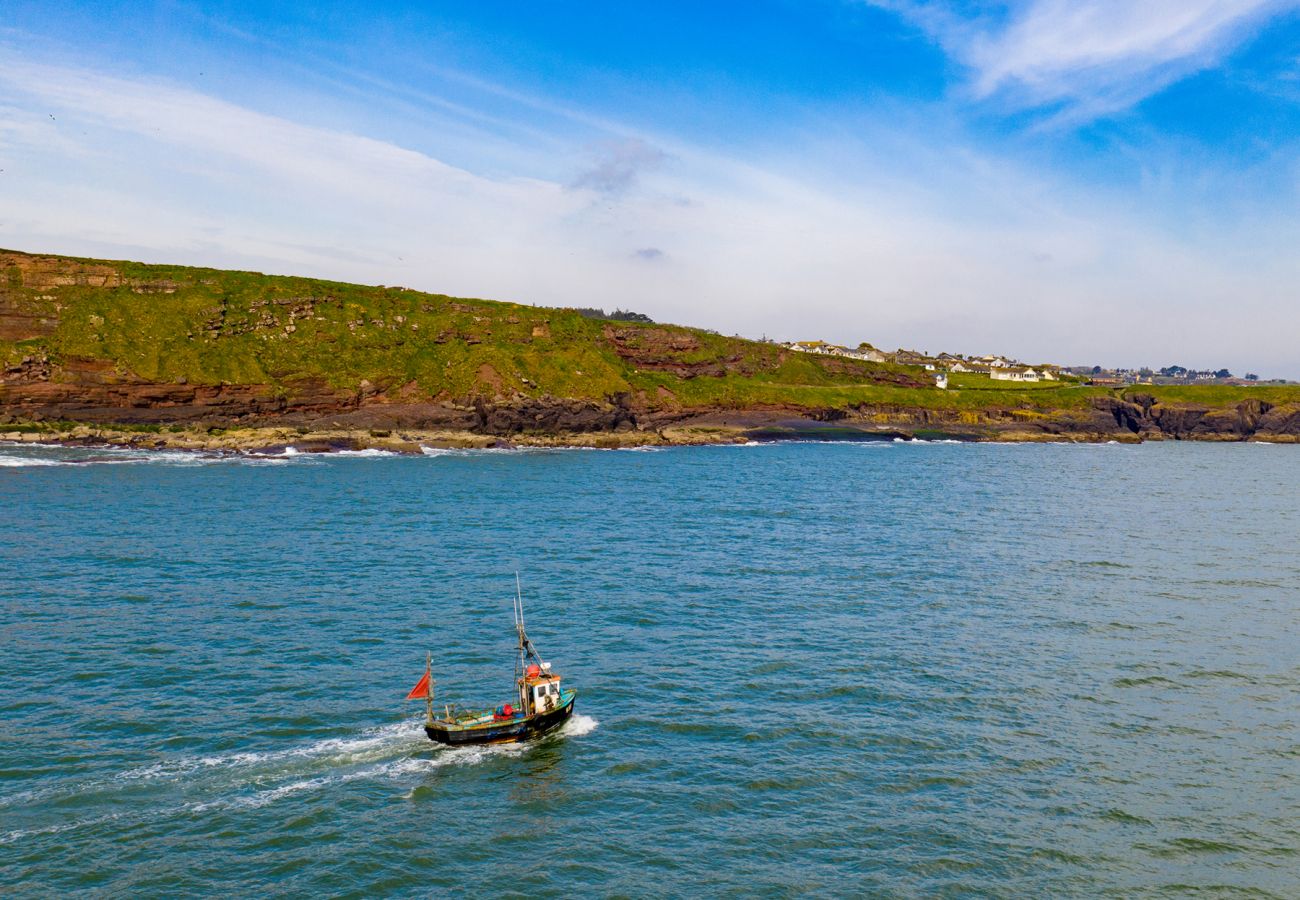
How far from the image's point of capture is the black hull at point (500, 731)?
3055 cm

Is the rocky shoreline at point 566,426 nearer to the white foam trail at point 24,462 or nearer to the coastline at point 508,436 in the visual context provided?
the coastline at point 508,436

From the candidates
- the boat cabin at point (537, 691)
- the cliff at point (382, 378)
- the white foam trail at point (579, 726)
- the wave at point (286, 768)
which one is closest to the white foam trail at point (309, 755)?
the wave at point (286, 768)

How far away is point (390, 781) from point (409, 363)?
135 meters

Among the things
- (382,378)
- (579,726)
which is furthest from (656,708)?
(382,378)

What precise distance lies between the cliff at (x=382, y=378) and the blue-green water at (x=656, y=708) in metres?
70.3

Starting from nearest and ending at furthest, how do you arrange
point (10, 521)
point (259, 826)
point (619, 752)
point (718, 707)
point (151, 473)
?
point (259, 826) → point (619, 752) → point (718, 707) → point (10, 521) → point (151, 473)

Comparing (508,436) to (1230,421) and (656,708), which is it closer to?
(656,708)

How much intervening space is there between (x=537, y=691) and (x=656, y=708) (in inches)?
192

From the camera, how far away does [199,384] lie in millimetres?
135750

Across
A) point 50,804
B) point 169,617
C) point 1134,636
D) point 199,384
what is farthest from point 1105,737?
point 199,384

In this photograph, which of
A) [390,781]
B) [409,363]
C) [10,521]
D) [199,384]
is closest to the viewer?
[390,781]

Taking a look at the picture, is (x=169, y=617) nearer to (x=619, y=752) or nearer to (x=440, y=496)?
(x=619, y=752)

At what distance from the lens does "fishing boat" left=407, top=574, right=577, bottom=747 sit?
101 feet

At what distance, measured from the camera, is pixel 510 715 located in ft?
104
